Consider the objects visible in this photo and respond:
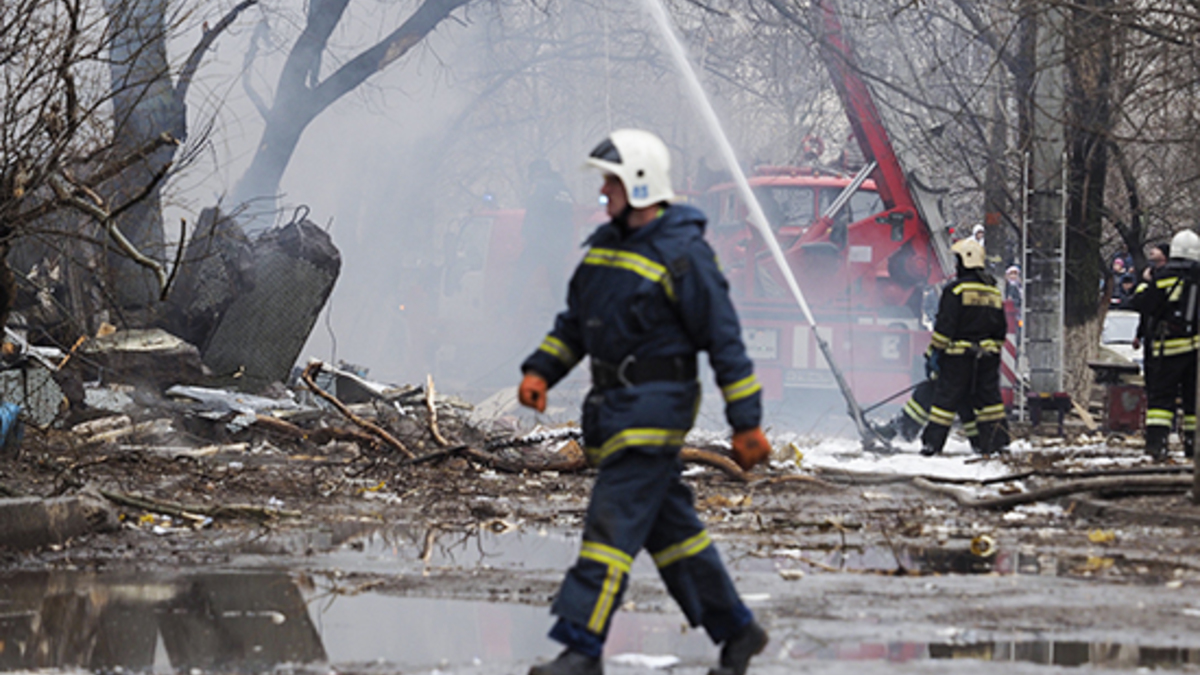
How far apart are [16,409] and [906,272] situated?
9.68m

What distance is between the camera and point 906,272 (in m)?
16.3

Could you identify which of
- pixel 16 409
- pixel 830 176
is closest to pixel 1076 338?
pixel 830 176

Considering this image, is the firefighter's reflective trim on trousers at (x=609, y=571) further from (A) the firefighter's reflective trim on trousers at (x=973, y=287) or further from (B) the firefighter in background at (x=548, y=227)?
(B) the firefighter in background at (x=548, y=227)

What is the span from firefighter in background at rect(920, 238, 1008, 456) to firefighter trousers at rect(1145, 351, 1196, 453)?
118 centimetres

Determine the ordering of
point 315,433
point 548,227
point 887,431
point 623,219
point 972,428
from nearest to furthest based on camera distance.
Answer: point 623,219, point 315,433, point 972,428, point 887,431, point 548,227

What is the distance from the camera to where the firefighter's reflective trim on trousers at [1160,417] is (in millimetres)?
11109

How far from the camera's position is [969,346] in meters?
12.0

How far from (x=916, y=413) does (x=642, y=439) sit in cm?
895

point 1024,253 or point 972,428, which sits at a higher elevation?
point 1024,253

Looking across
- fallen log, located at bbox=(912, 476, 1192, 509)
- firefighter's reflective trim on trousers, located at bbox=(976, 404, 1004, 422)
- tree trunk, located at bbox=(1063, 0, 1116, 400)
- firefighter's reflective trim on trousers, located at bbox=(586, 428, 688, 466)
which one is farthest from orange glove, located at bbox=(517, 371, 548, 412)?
tree trunk, located at bbox=(1063, 0, 1116, 400)

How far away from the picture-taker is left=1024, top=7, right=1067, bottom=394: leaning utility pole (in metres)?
14.7

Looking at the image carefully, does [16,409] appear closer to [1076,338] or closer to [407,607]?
[407,607]

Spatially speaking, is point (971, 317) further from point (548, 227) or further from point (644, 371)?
point (548, 227)

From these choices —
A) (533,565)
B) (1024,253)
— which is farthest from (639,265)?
(1024,253)
